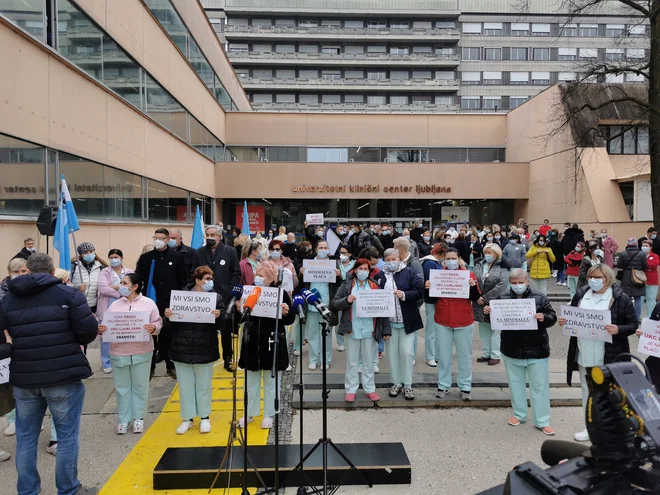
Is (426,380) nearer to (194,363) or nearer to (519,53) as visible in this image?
(194,363)

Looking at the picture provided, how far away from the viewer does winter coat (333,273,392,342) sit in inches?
250

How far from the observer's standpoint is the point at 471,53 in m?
53.2

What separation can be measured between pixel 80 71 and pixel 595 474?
1297 centimetres

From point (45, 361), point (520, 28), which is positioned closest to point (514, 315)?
point (45, 361)

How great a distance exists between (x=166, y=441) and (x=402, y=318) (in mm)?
3363

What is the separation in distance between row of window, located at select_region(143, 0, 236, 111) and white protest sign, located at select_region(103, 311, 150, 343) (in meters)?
→ 14.7

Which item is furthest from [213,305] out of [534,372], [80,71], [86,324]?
[80,71]

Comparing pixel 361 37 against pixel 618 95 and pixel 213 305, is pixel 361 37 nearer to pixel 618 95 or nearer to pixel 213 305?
pixel 618 95

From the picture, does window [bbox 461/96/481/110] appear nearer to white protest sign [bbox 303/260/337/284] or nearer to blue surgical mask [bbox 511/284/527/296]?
white protest sign [bbox 303/260/337/284]

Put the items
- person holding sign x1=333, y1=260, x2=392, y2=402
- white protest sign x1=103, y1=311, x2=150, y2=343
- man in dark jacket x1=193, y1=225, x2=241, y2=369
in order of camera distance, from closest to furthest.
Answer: white protest sign x1=103, y1=311, x2=150, y2=343 < person holding sign x1=333, y1=260, x2=392, y2=402 < man in dark jacket x1=193, y1=225, x2=241, y2=369

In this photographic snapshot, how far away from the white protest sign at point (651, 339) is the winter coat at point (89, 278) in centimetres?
754

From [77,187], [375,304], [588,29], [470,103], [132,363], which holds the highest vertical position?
[588,29]

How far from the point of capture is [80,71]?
11.2 metres

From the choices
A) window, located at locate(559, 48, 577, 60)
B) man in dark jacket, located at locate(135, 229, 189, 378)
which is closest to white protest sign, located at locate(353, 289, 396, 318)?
man in dark jacket, located at locate(135, 229, 189, 378)
